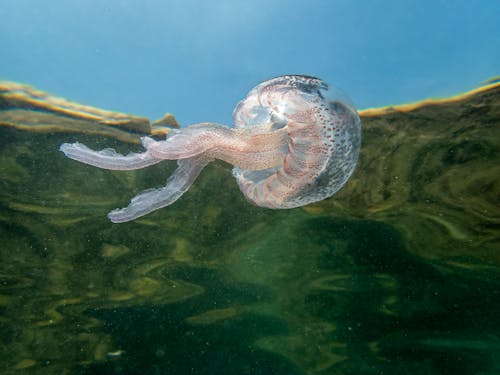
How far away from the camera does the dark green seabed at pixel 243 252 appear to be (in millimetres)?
6070

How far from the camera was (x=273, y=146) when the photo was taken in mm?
2893

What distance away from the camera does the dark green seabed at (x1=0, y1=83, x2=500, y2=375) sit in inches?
239

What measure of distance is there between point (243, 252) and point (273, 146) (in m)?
6.75

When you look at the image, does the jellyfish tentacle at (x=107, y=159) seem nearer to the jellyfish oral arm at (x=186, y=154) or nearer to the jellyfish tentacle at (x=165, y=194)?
the jellyfish oral arm at (x=186, y=154)

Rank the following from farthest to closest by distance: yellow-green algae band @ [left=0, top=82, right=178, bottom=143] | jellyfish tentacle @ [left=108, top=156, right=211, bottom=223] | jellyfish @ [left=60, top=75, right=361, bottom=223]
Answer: yellow-green algae band @ [left=0, top=82, right=178, bottom=143], jellyfish tentacle @ [left=108, top=156, right=211, bottom=223], jellyfish @ [left=60, top=75, right=361, bottom=223]

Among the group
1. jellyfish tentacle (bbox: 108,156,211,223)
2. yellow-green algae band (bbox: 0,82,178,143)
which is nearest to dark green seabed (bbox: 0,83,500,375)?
yellow-green algae band (bbox: 0,82,178,143)

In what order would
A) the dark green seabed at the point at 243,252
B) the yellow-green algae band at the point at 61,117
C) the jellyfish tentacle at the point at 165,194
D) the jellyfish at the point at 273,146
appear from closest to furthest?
the jellyfish at the point at 273,146 → the jellyfish tentacle at the point at 165,194 → the yellow-green algae band at the point at 61,117 → the dark green seabed at the point at 243,252

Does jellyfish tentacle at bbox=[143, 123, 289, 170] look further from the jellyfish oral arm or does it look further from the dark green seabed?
the dark green seabed

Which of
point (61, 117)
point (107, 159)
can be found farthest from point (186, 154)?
point (61, 117)

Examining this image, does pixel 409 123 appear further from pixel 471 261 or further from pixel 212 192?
pixel 471 261

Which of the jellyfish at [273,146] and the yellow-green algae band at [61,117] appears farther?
the yellow-green algae band at [61,117]

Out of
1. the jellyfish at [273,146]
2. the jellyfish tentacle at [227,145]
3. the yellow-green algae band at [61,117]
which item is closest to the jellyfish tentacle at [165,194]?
the jellyfish at [273,146]

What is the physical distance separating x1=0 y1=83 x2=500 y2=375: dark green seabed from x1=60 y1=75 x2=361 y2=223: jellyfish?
2.97 m

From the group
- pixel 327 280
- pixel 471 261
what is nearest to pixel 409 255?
pixel 471 261
